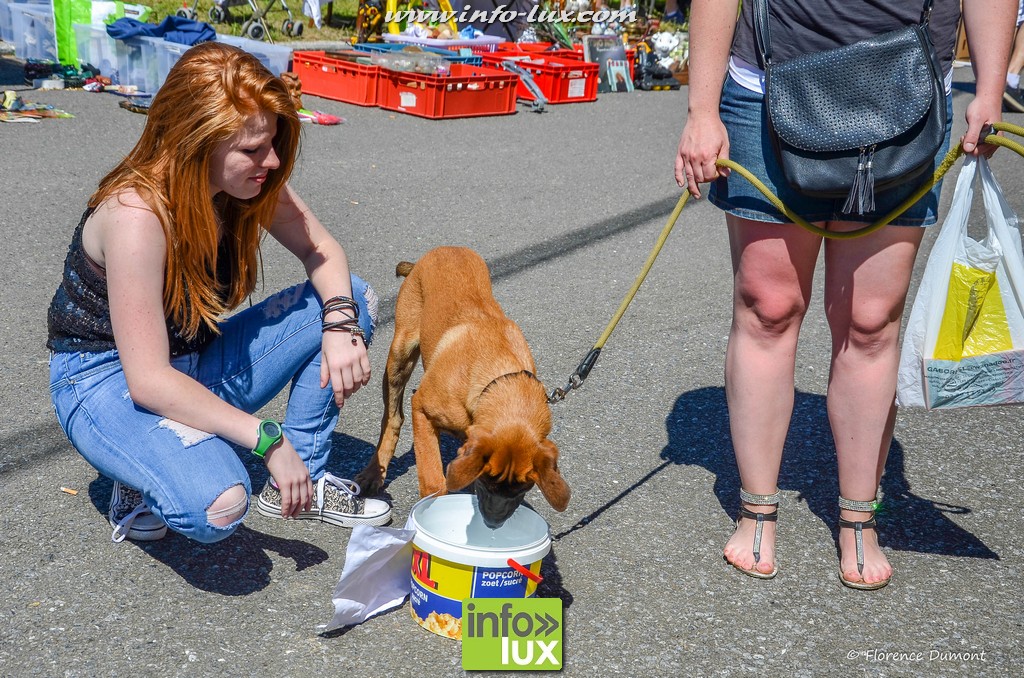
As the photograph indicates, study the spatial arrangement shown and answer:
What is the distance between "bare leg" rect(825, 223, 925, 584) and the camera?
277 cm

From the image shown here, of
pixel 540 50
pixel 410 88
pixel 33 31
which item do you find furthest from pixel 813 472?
pixel 540 50

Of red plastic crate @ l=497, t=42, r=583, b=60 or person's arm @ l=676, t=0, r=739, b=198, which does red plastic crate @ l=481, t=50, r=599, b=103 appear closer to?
red plastic crate @ l=497, t=42, r=583, b=60

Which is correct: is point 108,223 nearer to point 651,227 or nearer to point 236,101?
point 236,101

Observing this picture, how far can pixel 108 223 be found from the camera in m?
2.54

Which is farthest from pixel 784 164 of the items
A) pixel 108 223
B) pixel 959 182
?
pixel 108 223

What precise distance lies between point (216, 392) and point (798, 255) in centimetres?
186

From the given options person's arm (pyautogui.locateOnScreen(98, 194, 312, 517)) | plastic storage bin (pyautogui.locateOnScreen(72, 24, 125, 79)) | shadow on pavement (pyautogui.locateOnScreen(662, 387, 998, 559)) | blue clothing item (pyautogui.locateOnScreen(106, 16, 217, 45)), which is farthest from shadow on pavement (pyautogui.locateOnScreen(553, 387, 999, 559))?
plastic storage bin (pyautogui.locateOnScreen(72, 24, 125, 79))

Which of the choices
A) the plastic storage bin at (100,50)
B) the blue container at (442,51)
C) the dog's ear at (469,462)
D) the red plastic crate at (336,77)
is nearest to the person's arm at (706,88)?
the dog's ear at (469,462)

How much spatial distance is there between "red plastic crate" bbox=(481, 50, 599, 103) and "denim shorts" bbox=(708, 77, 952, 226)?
9526mm

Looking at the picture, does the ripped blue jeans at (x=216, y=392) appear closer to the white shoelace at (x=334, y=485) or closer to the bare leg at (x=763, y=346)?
the white shoelace at (x=334, y=485)

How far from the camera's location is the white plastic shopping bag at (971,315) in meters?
2.83

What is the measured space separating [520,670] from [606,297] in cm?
325

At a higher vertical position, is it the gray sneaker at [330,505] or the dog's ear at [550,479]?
the dog's ear at [550,479]

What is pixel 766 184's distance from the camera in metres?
2.76
